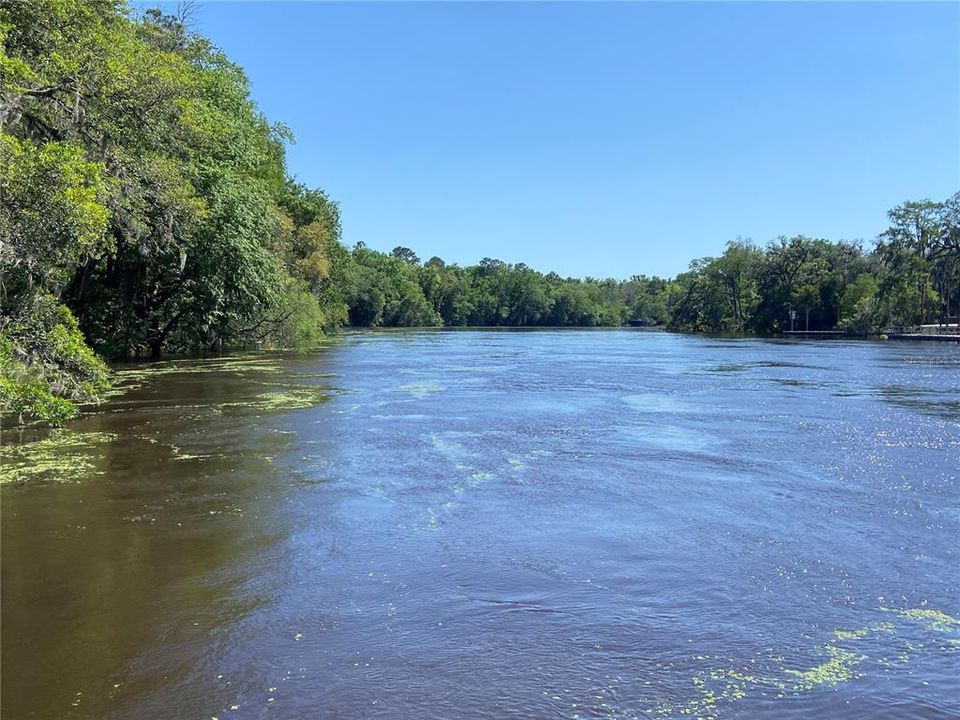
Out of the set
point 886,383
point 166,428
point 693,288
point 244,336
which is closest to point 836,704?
point 166,428

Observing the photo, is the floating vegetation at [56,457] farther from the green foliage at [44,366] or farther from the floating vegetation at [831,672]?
the floating vegetation at [831,672]

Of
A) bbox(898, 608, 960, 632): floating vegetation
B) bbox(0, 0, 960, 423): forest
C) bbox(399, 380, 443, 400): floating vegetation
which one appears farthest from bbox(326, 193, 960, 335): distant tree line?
bbox(898, 608, 960, 632): floating vegetation

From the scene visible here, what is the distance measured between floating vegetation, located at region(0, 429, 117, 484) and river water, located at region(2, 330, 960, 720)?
7cm

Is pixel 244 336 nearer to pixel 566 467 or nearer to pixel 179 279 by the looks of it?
pixel 179 279

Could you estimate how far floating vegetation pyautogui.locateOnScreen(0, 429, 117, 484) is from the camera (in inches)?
333

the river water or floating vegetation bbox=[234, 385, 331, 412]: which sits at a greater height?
floating vegetation bbox=[234, 385, 331, 412]

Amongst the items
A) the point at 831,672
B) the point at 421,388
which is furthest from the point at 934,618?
the point at 421,388

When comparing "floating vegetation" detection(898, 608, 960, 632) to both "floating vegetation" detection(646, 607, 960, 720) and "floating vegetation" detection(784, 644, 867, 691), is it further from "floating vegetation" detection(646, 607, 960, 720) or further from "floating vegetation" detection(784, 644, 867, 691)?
"floating vegetation" detection(784, 644, 867, 691)

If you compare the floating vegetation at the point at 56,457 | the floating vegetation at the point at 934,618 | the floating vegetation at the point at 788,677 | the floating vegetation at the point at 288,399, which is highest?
the floating vegetation at the point at 288,399

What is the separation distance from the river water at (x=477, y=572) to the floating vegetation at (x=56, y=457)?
0.23ft

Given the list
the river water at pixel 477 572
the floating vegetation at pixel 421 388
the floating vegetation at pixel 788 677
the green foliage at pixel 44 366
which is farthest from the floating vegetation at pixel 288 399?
the floating vegetation at pixel 788 677

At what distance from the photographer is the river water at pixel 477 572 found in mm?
3949

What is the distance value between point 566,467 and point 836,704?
5826 mm

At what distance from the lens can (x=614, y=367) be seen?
95.7 ft
